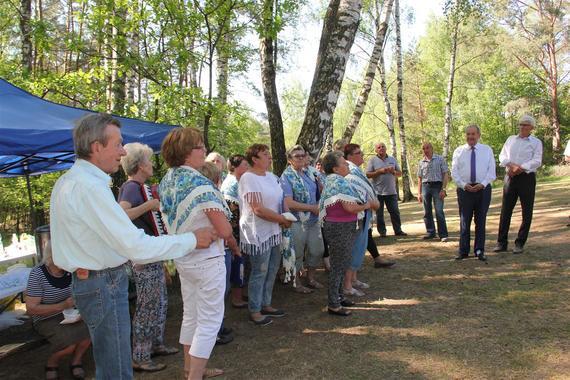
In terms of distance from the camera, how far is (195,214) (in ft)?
9.11

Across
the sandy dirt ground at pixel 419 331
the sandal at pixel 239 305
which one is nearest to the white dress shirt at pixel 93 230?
the sandy dirt ground at pixel 419 331

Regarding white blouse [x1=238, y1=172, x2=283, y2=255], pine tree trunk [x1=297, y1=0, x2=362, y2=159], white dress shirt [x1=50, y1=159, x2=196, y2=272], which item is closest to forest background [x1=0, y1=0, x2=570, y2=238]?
pine tree trunk [x1=297, y1=0, x2=362, y2=159]

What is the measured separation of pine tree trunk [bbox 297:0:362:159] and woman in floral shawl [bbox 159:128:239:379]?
3.51m

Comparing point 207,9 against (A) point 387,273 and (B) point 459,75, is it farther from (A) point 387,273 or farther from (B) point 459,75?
(B) point 459,75

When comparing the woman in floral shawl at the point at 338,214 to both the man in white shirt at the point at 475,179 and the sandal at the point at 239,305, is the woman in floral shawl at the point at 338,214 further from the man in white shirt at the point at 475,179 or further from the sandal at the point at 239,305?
the man in white shirt at the point at 475,179

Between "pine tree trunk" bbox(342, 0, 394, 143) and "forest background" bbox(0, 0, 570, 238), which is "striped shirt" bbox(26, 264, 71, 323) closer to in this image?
"forest background" bbox(0, 0, 570, 238)

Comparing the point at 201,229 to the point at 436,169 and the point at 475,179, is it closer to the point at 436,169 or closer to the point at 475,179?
the point at 475,179

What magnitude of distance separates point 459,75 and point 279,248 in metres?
31.7

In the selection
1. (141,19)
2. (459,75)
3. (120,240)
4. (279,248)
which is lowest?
(279,248)

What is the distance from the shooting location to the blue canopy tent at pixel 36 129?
151 inches

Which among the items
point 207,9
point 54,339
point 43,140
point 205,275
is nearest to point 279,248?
point 205,275

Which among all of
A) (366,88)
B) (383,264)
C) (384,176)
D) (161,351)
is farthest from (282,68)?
(161,351)

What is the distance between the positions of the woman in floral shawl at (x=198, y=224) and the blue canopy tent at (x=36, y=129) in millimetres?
1532

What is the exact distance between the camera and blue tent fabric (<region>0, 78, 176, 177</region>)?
12.6 ft
